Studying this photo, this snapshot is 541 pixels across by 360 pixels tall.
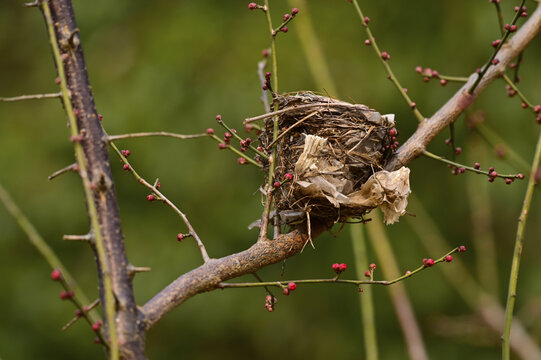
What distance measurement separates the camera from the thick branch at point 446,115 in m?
1.68

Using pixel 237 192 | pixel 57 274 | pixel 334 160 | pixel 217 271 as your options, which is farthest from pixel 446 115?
pixel 237 192

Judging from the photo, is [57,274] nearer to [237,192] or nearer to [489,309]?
[489,309]

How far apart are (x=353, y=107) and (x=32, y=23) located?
4.22 m

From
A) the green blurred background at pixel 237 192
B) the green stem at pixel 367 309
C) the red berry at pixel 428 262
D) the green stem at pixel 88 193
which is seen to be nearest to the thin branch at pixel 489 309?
the green stem at pixel 367 309

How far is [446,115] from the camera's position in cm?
173

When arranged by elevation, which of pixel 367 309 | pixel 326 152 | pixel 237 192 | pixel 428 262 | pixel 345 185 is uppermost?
pixel 237 192

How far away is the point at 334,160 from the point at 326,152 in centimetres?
4

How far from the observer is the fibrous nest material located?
1.57 meters

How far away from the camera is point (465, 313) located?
4402 mm

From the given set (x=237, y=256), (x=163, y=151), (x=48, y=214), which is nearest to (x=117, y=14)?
(x=163, y=151)

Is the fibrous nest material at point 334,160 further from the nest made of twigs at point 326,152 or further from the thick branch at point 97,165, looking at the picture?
the thick branch at point 97,165

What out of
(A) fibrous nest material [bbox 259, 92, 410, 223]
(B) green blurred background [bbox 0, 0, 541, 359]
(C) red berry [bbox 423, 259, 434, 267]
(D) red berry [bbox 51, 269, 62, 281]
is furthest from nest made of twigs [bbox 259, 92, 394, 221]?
(B) green blurred background [bbox 0, 0, 541, 359]

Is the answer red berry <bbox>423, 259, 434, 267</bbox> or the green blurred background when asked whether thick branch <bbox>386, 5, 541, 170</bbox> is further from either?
the green blurred background

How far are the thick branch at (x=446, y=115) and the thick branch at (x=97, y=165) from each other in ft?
2.61
